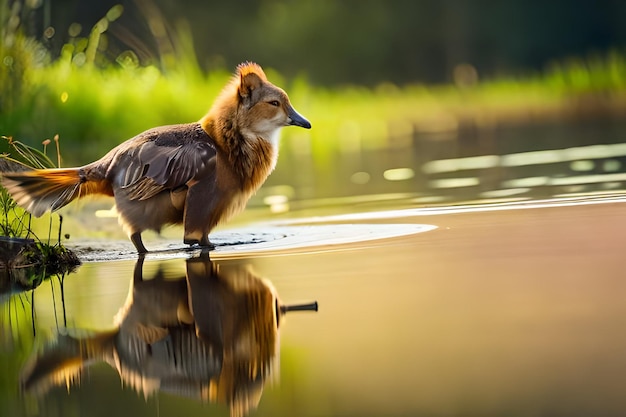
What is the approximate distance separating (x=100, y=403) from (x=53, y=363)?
0.62m

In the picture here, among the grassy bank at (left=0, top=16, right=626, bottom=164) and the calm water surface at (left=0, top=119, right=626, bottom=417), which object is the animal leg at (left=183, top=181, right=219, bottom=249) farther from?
the grassy bank at (left=0, top=16, right=626, bottom=164)

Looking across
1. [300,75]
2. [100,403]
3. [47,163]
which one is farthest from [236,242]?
[300,75]

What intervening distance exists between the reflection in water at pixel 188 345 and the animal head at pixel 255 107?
1883 millimetres

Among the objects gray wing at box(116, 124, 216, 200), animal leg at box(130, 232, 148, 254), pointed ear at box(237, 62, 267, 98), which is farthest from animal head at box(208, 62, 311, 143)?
animal leg at box(130, 232, 148, 254)

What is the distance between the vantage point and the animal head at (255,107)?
7.13 meters

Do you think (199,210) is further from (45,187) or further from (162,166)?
(45,187)

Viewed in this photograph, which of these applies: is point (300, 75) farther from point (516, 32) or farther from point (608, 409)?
point (608, 409)

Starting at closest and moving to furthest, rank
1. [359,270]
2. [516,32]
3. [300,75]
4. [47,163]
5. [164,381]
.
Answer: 1. [164,381]
2. [359,270]
3. [47,163]
4. [300,75]
5. [516,32]

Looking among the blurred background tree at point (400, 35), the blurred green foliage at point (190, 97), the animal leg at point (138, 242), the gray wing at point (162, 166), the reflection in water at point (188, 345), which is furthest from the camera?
the blurred background tree at point (400, 35)

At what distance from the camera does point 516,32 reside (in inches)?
818

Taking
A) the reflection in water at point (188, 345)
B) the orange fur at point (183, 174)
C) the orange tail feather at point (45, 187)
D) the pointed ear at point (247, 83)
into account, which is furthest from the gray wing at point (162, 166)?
the reflection in water at point (188, 345)

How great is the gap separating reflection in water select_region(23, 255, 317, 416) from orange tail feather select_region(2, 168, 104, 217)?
1477mm

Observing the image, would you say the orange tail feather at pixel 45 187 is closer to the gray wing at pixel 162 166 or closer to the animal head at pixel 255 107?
the gray wing at pixel 162 166

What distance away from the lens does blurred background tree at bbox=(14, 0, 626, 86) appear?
66.9 feet
